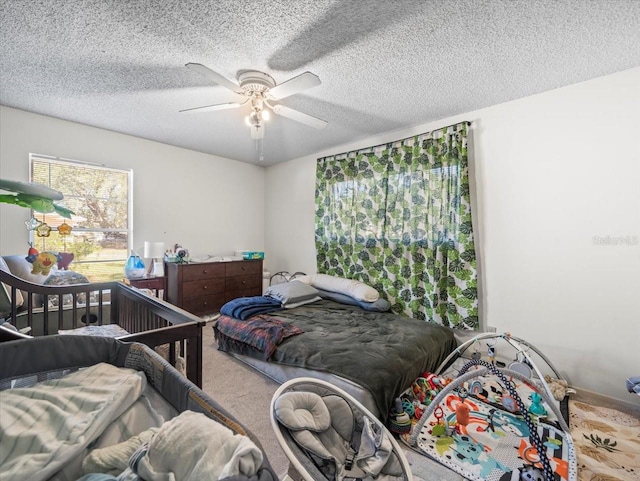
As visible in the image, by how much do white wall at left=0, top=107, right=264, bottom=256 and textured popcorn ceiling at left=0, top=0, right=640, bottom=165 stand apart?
12.5 inches

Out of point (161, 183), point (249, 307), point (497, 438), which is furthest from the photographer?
point (161, 183)

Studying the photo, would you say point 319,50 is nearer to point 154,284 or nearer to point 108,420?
point 108,420

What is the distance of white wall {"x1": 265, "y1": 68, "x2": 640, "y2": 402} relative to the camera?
2.06 metres

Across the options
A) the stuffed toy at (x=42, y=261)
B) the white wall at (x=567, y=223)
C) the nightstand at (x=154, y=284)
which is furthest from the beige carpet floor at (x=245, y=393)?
the white wall at (x=567, y=223)

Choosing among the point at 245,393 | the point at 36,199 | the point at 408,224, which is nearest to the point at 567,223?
the point at 408,224

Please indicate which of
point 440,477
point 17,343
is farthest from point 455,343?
point 17,343

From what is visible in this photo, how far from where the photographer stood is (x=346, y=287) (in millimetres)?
3369

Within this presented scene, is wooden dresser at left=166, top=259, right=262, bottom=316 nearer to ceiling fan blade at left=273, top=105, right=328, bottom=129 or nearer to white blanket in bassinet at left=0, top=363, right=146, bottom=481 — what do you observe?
ceiling fan blade at left=273, top=105, right=328, bottom=129

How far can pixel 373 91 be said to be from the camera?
94.5 inches

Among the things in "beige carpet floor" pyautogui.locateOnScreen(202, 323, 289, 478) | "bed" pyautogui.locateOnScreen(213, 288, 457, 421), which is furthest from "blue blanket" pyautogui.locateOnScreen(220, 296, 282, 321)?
"beige carpet floor" pyautogui.locateOnScreen(202, 323, 289, 478)

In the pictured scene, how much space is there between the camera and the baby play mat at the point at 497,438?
1407 millimetres

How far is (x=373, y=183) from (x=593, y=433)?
108 inches

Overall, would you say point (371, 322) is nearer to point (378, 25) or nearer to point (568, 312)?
point (568, 312)

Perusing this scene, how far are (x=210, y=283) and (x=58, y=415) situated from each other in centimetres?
301
